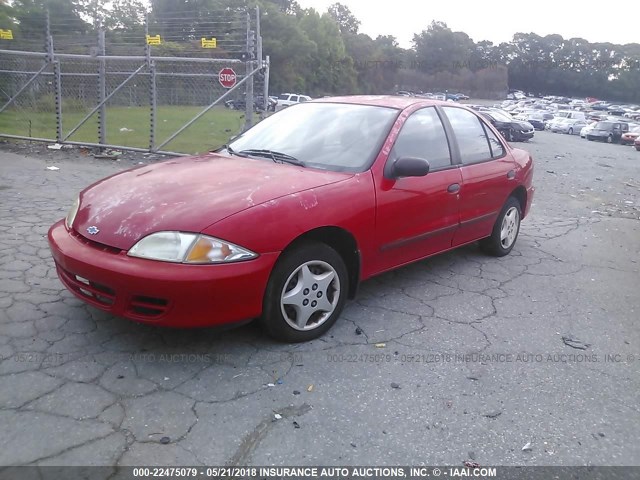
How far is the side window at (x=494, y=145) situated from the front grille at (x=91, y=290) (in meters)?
3.66

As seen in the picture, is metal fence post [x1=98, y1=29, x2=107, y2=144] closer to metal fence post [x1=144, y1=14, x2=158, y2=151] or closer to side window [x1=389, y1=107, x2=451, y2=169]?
metal fence post [x1=144, y1=14, x2=158, y2=151]

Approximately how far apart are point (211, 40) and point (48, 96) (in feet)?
14.2

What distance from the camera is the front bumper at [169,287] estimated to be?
2.89 meters

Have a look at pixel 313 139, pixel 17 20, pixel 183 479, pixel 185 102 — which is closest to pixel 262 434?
pixel 183 479

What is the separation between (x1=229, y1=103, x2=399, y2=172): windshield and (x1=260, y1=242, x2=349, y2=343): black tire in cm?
71

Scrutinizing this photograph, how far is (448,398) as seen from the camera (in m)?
3.00

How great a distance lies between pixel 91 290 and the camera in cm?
312

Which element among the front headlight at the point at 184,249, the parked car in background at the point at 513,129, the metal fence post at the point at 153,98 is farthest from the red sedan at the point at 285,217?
the parked car in background at the point at 513,129

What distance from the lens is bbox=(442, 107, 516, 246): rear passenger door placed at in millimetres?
4723

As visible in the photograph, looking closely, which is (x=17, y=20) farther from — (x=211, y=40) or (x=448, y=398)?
(x=448, y=398)

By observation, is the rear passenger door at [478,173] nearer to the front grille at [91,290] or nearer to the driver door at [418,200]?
the driver door at [418,200]

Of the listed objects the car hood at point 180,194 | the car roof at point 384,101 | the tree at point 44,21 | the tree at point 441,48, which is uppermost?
the tree at point 441,48

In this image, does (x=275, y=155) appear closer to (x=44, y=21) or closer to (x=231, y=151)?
(x=231, y=151)

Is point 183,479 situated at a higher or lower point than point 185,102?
lower
